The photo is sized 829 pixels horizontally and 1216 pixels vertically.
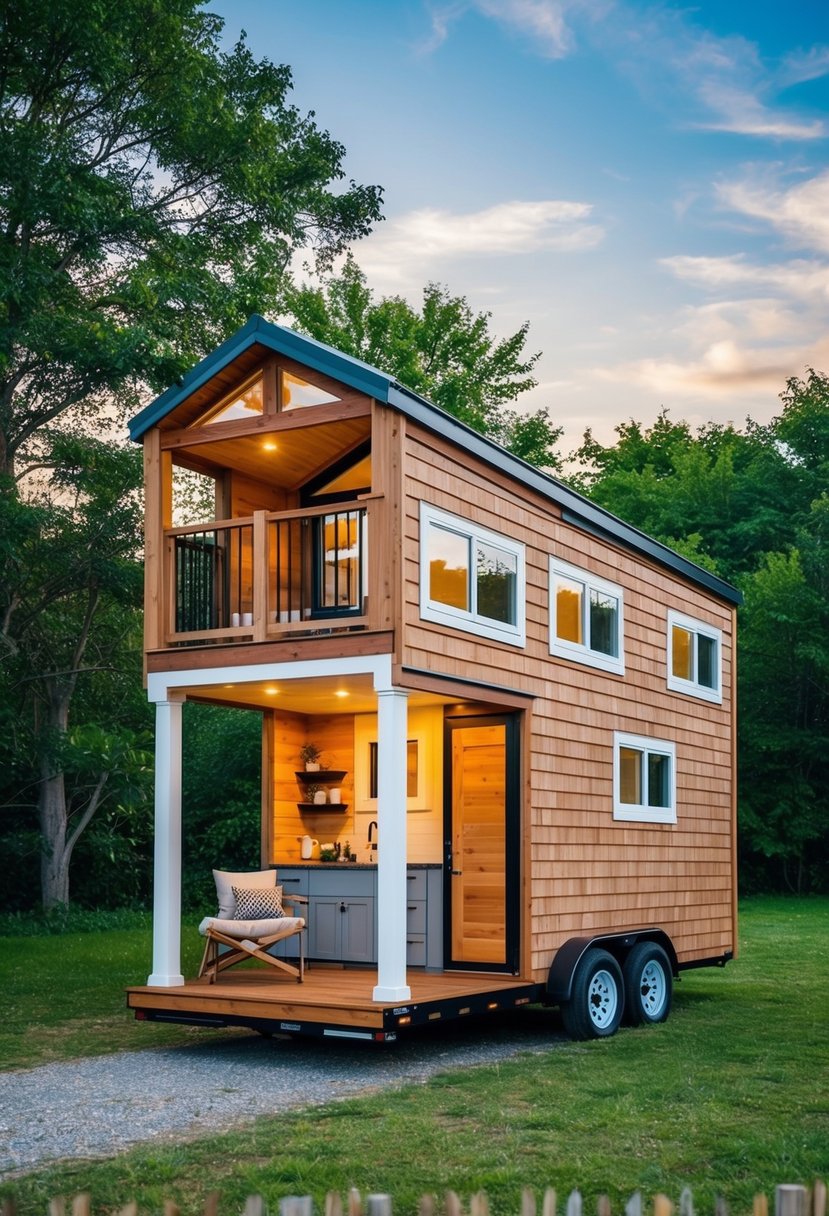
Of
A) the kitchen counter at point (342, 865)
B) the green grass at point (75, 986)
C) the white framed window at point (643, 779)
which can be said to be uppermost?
the white framed window at point (643, 779)

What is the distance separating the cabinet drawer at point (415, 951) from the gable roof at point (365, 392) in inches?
165

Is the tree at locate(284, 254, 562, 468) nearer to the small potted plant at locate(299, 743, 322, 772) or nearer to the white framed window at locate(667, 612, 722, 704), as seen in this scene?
the white framed window at locate(667, 612, 722, 704)

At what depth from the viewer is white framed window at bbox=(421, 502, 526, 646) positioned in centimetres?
1075

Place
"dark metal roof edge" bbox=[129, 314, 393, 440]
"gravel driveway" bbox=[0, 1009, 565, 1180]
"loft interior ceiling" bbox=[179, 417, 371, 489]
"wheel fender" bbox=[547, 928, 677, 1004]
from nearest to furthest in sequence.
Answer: "gravel driveway" bbox=[0, 1009, 565, 1180], "dark metal roof edge" bbox=[129, 314, 393, 440], "wheel fender" bbox=[547, 928, 677, 1004], "loft interior ceiling" bbox=[179, 417, 371, 489]

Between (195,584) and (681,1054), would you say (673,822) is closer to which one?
(681,1054)


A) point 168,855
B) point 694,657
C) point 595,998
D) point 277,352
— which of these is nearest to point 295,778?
point 168,855

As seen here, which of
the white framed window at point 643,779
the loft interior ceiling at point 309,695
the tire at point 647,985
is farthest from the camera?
the white framed window at point 643,779

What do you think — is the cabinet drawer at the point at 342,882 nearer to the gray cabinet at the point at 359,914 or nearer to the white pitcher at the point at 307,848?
the gray cabinet at the point at 359,914

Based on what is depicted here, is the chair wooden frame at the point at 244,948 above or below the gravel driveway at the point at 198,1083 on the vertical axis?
above

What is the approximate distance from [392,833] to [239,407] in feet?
13.2

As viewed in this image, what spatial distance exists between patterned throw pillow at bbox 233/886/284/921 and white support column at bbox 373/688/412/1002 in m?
1.68

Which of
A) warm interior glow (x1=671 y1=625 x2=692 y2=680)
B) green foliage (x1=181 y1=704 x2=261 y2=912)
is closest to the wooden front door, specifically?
warm interior glow (x1=671 y1=625 x2=692 y2=680)

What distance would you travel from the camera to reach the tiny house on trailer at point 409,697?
1038 cm

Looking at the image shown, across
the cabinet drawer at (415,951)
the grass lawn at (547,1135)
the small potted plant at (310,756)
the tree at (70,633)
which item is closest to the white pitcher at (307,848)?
the small potted plant at (310,756)
